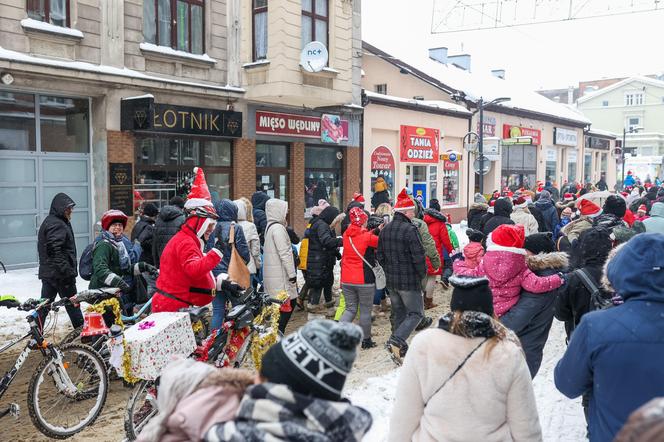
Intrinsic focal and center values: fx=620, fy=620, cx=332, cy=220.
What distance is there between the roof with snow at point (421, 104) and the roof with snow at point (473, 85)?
104 cm

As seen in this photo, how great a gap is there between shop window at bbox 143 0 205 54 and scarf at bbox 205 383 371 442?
13.2 meters

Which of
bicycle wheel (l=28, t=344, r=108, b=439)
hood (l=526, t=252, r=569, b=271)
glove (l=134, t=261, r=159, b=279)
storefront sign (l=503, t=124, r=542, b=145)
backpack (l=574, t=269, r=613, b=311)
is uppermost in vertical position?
storefront sign (l=503, t=124, r=542, b=145)

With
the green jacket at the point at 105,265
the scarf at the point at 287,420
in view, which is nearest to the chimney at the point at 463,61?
the green jacket at the point at 105,265

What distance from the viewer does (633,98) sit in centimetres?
6506

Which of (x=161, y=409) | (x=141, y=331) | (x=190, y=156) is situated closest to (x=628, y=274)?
(x=161, y=409)

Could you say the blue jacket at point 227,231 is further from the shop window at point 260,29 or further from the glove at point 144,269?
the shop window at point 260,29

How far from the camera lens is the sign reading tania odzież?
12680 millimetres

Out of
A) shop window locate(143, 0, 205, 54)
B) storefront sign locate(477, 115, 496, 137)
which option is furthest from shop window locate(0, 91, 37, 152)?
storefront sign locate(477, 115, 496, 137)

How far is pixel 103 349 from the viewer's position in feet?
18.6

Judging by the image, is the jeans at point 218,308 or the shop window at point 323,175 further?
the shop window at point 323,175

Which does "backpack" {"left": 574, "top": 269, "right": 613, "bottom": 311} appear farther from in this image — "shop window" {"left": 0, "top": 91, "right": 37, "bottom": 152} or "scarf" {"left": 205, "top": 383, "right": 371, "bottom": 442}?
"shop window" {"left": 0, "top": 91, "right": 37, "bottom": 152}

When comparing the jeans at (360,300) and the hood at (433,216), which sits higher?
the hood at (433,216)

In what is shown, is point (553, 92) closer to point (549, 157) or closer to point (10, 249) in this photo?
point (549, 157)

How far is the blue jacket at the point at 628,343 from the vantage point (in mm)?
2492
